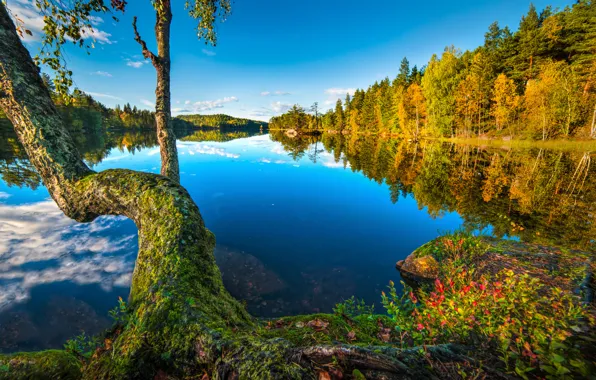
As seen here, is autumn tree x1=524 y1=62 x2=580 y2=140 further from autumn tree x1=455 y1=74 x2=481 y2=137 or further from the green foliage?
the green foliage

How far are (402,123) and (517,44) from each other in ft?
86.8

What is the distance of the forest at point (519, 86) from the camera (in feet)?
111

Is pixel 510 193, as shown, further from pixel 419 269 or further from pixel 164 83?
pixel 164 83

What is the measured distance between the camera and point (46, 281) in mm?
7371

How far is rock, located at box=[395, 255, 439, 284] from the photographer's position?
7.61 m

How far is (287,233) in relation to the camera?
1134 centimetres

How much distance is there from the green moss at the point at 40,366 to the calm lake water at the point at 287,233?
166 inches

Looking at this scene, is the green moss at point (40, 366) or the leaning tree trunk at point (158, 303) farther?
the green moss at point (40, 366)

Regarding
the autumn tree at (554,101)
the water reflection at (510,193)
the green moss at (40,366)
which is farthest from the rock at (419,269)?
the autumn tree at (554,101)

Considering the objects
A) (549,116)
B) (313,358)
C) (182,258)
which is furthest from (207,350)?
(549,116)

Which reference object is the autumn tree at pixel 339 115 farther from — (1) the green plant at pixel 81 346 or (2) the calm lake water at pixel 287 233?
(1) the green plant at pixel 81 346

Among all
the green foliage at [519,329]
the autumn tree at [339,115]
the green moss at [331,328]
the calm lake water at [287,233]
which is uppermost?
the autumn tree at [339,115]

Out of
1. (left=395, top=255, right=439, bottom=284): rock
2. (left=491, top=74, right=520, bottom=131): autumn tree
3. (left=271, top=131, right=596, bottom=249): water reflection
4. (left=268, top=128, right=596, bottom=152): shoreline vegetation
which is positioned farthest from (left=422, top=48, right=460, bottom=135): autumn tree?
(left=395, top=255, right=439, bottom=284): rock

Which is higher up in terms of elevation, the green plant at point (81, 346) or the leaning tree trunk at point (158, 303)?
the leaning tree trunk at point (158, 303)
